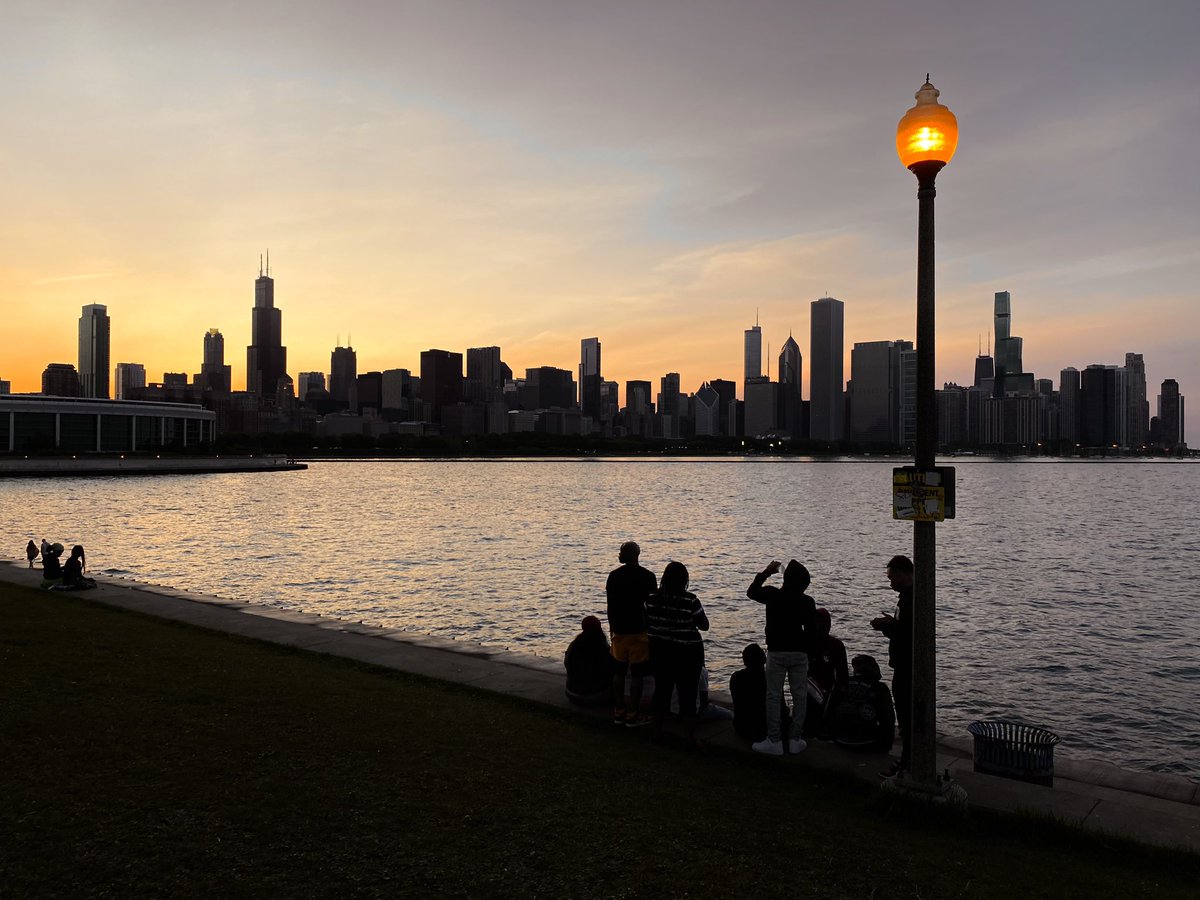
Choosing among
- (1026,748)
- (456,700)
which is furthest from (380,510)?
(1026,748)

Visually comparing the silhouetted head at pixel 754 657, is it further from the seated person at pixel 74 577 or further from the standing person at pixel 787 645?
the seated person at pixel 74 577

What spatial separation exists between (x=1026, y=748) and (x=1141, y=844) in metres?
1.87

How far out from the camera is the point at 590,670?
1197 centimetres

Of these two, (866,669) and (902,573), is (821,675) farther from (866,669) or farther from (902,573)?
(902,573)

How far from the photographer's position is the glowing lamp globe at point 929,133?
28.4 ft

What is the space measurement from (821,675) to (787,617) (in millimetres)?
1462

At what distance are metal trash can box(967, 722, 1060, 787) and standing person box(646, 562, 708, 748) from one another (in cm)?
346

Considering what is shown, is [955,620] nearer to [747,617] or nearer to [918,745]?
[747,617]

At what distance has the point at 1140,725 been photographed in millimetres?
16922

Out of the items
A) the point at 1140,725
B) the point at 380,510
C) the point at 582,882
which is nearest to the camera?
the point at 582,882

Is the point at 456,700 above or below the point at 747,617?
above

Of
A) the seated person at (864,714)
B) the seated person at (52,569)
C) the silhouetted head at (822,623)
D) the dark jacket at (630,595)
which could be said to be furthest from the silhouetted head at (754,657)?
the seated person at (52,569)

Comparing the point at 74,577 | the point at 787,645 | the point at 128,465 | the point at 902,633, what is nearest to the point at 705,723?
the point at 787,645

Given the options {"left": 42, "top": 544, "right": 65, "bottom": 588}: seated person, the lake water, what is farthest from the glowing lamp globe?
{"left": 42, "top": 544, "right": 65, "bottom": 588}: seated person
